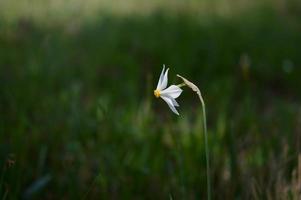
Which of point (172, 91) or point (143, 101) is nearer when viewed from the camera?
point (172, 91)

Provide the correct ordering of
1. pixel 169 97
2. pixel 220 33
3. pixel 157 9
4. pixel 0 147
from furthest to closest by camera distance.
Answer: pixel 157 9 < pixel 220 33 < pixel 0 147 < pixel 169 97

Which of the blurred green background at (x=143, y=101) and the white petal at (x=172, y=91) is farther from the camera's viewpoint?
the blurred green background at (x=143, y=101)

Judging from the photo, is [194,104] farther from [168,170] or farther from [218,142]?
[168,170]

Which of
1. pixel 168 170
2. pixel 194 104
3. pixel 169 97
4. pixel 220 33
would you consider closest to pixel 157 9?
pixel 220 33

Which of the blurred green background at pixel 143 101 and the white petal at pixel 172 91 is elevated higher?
the white petal at pixel 172 91

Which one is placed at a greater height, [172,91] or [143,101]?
[172,91]

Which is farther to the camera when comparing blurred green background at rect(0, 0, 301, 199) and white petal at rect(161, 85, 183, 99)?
blurred green background at rect(0, 0, 301, 199)

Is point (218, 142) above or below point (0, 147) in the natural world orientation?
below

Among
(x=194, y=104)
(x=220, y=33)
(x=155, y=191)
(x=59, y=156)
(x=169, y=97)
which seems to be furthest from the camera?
(x=220, y=33)
